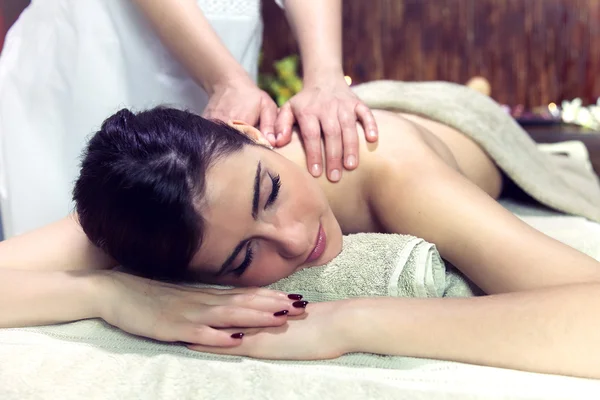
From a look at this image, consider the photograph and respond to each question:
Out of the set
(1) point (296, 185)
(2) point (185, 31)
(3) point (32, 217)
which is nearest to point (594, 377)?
(1) point (296, 185)

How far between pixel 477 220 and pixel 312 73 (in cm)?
54

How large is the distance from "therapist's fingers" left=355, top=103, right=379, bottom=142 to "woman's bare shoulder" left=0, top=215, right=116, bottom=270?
0.51 m

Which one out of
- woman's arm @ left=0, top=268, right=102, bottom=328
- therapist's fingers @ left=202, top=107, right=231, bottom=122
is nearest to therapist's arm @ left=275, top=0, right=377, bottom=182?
therapist's fingers @ left=202, top=107, right=231, bottom=122

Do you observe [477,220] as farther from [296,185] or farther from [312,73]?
[312,73]

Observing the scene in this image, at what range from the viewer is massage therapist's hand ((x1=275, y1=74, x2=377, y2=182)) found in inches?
41.1

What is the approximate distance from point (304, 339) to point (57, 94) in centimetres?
92

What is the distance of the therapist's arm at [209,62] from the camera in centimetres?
116

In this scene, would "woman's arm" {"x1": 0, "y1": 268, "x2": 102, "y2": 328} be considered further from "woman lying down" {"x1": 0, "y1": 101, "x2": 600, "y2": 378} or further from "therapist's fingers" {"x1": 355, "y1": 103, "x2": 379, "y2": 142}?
"therapist's fingers" {"x1": 355, "y1": 103, "x2": 379, "y2": 142}

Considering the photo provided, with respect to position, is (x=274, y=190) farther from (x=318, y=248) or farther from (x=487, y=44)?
(x=487, y=44)

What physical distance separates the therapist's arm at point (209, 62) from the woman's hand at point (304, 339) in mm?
469

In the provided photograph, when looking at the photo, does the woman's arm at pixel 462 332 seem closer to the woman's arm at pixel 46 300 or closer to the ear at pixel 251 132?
the woman's arm at pixel 46 300

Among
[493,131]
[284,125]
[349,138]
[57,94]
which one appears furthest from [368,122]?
[57,94]

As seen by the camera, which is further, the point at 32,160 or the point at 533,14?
the point at 533,14

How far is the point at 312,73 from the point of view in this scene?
124 cm
